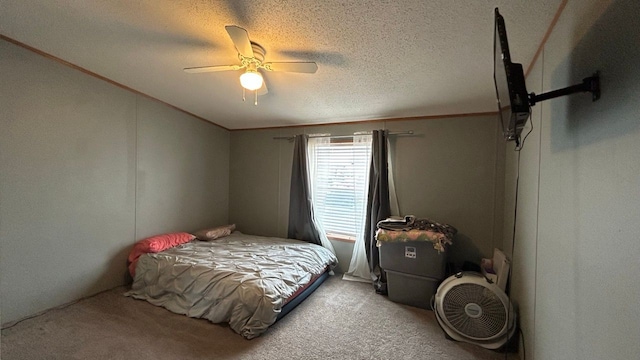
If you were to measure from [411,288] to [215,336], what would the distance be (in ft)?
6.48

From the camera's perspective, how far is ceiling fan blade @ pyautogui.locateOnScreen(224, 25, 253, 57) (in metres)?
1.45

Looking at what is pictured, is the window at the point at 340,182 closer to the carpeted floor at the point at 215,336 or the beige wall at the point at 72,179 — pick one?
the carpeted floor at the point at 215,336


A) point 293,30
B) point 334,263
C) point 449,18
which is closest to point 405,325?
point 334,263

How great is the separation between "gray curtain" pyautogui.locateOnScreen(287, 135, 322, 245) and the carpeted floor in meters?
1.25

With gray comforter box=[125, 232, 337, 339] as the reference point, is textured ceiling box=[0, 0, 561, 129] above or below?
above

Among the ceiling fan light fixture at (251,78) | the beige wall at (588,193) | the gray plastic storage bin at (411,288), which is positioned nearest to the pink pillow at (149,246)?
the ceiling fan light fixture at (251,78)

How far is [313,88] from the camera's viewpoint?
8.32ft

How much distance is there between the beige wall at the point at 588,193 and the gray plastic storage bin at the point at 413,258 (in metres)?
0.93

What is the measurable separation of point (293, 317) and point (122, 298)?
187 centimetres

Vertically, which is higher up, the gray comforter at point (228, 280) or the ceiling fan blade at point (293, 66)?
the ceiling fan blade at point (293, 66)

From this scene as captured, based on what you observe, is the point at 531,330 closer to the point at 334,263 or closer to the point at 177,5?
the point at 334,263

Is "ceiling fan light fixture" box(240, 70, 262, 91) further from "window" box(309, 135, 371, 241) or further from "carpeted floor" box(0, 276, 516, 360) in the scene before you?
"carpeted floor" box(0, 276, 516, 360)

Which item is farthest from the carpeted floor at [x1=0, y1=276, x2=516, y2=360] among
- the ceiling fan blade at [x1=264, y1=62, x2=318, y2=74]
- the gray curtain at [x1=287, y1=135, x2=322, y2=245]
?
→ the ceiling fan blade at [x1=264, y1=62, x2=318, y2=74]

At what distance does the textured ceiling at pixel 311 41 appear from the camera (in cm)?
146
